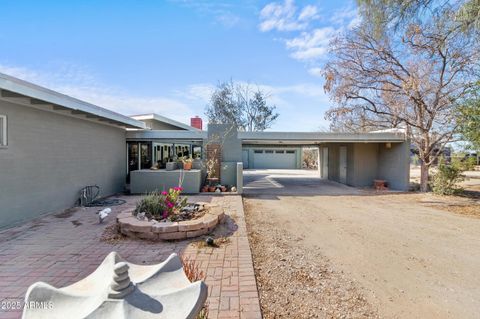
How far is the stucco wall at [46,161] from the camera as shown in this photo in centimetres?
553

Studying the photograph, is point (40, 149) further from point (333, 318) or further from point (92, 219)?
point (333, 318)

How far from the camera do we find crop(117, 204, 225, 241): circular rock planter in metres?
4.67

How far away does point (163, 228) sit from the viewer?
465cm

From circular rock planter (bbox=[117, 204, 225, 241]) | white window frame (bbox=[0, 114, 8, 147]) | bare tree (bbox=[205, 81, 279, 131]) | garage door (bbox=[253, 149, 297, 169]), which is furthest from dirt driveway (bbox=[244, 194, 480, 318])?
bare tree (bbox=[205, 81, 279, 131])

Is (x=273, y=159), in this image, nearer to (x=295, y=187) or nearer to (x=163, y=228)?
(x=295, y=187)

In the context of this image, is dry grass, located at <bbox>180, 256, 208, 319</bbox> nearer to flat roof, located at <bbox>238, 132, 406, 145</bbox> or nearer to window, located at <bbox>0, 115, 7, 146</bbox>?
window, located at <bbox>0, 115, 7, 146</bbox>

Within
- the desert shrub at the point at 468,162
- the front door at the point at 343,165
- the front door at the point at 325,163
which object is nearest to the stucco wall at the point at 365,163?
the front door at the point at 343,165

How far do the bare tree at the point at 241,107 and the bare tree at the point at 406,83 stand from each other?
14.9 metres

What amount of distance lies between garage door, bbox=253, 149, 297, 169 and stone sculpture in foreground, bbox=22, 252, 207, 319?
25505 millimetres

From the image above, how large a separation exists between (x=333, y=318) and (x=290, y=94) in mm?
18313

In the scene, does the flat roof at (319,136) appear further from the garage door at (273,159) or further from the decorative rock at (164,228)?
the garage door at (273,159)

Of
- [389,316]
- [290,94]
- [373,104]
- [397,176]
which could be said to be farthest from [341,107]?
[389,316]

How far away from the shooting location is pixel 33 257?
12.8 feet

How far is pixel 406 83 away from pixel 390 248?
7998 mm
